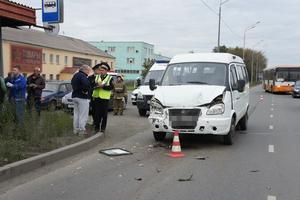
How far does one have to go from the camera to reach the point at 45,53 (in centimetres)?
6869

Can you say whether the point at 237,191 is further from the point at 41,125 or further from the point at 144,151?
the point at 41,125

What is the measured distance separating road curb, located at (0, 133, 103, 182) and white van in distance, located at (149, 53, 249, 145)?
1772 millimetres

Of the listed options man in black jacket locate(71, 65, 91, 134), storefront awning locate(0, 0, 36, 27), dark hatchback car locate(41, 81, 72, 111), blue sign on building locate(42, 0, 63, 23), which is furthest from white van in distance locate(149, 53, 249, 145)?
dark hatchback car locate(41, 81, 72, 111)

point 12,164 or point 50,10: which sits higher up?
point 50,10

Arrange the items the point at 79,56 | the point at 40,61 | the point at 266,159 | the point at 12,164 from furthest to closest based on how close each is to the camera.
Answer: the point at 79,56, the point at 40,61, the point at 266,159, the point at 12,164

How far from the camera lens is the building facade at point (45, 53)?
58562mm

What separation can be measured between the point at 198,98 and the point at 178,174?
120 inches

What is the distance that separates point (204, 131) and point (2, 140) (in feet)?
14.2

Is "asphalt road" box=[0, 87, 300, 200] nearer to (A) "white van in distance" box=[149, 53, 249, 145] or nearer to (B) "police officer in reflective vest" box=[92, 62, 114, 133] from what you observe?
(A) "white van in distance" box=[149, 53, 249, 145]

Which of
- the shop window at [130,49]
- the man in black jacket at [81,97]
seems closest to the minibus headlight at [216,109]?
the man in black jacket at [81,97]

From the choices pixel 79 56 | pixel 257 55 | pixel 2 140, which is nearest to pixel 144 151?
pixel 2 140

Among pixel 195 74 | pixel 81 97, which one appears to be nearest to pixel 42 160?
pixel 81 97

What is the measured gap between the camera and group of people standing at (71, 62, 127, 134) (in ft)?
39.5

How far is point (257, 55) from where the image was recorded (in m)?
132
